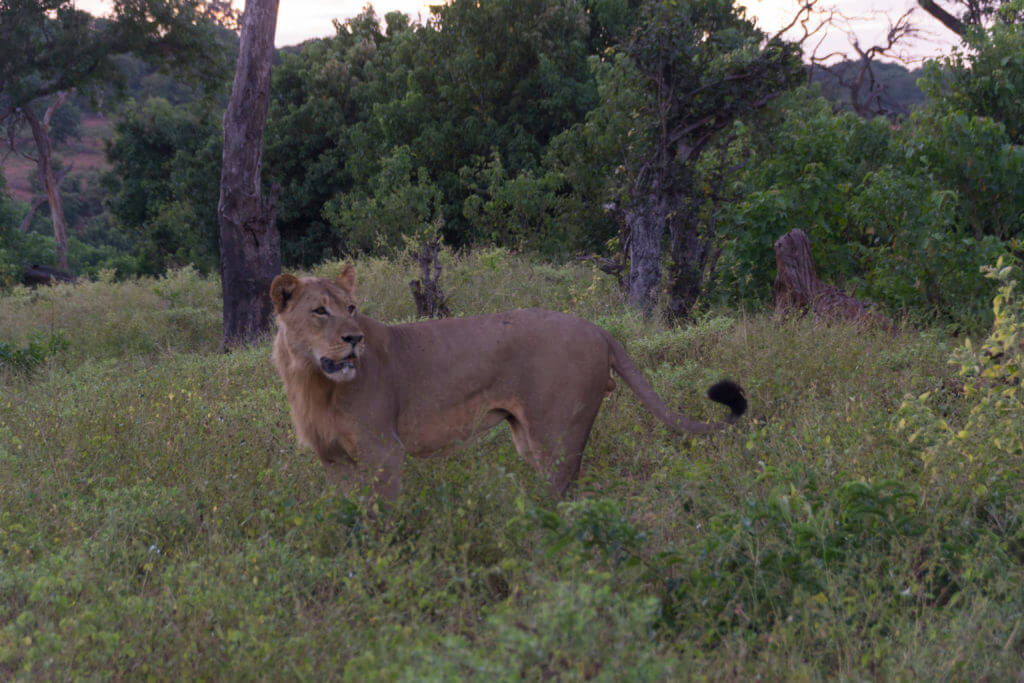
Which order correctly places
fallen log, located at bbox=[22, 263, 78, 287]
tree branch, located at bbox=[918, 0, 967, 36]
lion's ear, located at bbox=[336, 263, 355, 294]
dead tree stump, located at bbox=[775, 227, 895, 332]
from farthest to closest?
tree branch, located at bbox=[918, 0, 967, 36]
fallen log, located at bbox=[22, 263, 78, 287]
dead tree stump, located at bbox=[775, 227, 895, 332]
lion's ear, located at bbox=[336, 263, 355, 294]

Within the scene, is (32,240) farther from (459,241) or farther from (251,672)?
(251,672)

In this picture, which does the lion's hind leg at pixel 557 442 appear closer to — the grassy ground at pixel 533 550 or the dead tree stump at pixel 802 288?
the grassy ground at pixel 533 550

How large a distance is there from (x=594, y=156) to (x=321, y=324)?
41.4ft

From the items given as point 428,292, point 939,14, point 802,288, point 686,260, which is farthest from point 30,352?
point 939,14

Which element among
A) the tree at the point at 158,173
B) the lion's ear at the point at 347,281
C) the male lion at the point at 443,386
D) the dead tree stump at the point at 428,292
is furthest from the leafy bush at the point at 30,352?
the tree at the point at 158,173

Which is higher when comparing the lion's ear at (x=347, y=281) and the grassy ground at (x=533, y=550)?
the lion's ear at (x=347, y=281)

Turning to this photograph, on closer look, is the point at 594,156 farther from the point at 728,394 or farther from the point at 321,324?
the point at 321,324

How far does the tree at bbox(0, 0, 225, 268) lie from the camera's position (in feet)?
67.9

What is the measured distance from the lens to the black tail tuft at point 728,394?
4531 mm

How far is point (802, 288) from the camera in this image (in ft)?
31.5

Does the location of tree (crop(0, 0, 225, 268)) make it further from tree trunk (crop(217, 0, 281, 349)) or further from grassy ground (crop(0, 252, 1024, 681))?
grassy ground (crop(0, 252, 1024, 681))

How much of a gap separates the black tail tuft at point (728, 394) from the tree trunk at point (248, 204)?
7.81 meters

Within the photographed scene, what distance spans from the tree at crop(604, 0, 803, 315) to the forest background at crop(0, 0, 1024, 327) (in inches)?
1.3

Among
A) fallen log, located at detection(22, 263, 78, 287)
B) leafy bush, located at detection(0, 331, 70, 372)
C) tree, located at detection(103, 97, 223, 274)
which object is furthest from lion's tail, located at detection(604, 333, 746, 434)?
tree, located at detection(103, 97, 223, 274)
